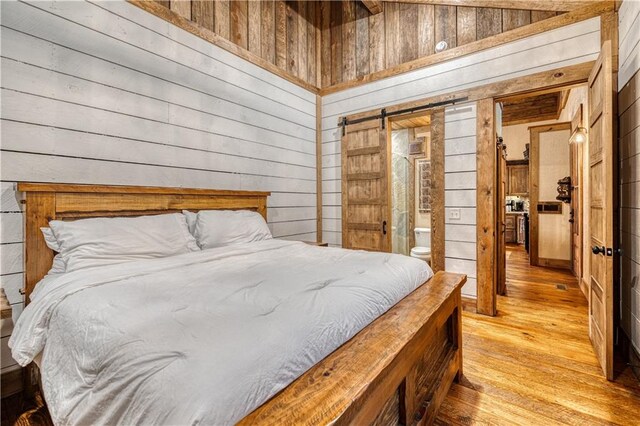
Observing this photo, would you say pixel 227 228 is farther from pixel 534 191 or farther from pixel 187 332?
pixel 534 191

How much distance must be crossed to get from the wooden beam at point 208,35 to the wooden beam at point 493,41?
2.98 ft

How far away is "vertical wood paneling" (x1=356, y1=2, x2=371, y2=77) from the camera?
3.91 m

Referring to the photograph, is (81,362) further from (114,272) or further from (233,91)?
(233,91)

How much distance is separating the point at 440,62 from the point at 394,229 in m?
2.80

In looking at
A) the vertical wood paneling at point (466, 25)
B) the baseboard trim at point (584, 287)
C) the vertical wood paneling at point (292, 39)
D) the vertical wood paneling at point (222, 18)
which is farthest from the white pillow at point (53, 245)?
the baseboard trim at point (584, 287)

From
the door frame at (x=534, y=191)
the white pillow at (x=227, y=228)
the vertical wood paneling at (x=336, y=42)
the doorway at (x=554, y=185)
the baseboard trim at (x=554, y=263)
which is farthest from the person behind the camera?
the door frame at (x=534, y=191)

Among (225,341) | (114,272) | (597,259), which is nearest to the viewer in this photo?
(225,341)

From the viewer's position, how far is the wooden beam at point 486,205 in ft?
9.76

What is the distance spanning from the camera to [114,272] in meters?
1.56

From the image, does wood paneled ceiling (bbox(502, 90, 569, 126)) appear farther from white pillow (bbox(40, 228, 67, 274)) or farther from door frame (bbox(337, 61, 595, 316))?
white pillow (bbox(40, 228, 67, 274))

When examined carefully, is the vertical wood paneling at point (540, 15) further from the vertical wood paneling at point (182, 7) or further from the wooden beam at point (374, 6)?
the vertical wood paneling at point (182, 7)

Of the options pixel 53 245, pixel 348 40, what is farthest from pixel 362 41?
pixel 53 245

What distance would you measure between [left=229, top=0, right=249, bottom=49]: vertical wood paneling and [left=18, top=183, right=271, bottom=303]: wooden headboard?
1.70m

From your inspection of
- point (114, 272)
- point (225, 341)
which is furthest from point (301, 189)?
→ point (225, 341)
